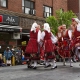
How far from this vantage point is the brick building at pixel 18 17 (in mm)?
19453

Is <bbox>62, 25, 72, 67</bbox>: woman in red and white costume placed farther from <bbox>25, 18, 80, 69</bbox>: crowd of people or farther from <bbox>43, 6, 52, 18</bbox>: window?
<bbox>43, 6, 52, 18</bbox>: window

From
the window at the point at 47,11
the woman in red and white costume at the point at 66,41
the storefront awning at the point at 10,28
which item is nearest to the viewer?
the woman in red and white costume at the point at 66,41

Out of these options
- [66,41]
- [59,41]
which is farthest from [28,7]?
[66,41]

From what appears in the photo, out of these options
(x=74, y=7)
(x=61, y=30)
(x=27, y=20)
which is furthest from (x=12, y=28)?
(x=74, y=7)

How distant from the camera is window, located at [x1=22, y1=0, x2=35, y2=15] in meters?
22.4

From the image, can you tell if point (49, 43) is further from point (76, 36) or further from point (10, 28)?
point (10, 28)

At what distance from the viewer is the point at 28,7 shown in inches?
899

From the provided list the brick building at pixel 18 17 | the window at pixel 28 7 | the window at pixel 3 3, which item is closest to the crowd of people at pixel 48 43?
the brick building at pixel 18 17

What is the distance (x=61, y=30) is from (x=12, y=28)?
383 inches

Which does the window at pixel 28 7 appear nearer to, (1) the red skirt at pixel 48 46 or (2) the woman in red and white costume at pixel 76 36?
(1) the red skirt at pixel 48 46

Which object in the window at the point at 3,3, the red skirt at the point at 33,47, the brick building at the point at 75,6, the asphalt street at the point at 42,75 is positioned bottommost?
the asphalt street at the point at 42,75

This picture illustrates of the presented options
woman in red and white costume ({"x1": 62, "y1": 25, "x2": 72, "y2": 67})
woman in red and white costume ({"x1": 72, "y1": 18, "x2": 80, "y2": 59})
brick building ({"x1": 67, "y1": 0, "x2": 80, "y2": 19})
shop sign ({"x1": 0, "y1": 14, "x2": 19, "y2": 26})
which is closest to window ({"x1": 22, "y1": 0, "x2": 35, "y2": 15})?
shop sign ({"x1": 0, "y1": 14, "x2": 19, "y2": 26})

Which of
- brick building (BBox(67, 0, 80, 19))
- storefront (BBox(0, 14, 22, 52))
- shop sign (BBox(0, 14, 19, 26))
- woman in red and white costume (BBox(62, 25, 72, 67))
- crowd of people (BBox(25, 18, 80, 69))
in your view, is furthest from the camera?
brick building (BBox(67, 0, 80, 19))

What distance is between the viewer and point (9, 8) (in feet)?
67.3
